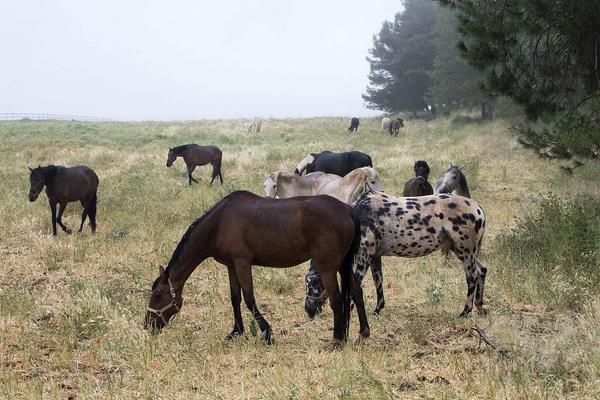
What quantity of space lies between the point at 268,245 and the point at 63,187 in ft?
27.8

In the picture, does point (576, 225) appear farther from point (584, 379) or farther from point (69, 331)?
point (69, 331)

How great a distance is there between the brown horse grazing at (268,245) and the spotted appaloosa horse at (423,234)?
0.92 m

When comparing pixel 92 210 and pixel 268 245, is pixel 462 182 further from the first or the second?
pixel 92 210

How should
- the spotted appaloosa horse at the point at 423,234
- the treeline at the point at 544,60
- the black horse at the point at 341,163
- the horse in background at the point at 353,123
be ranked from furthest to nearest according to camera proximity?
the horse in background at the point at 353,123 → the black horse at the point at 341,163 → the treeline at the point at 544,60 → the spotted appaloosa horse at the point at 423,234

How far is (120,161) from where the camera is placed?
26.3 meters

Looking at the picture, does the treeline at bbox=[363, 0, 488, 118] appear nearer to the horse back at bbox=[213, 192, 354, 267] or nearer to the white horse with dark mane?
the white horse with dark mane

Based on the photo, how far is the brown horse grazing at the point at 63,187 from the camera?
40.8 ft

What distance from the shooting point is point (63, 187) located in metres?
12.5

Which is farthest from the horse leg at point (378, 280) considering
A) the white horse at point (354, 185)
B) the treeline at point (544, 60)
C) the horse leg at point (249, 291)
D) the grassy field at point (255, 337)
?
the treeline at point (544, 60)

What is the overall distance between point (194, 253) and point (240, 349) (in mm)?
1178

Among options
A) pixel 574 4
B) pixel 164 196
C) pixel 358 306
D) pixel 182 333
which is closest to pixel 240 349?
pixel 182 333

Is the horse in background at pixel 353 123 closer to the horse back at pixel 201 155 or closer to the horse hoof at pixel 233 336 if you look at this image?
the horse back at pixel 201 155

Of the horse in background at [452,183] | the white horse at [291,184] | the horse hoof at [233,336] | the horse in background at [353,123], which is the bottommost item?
the horse hoof at [233,336]

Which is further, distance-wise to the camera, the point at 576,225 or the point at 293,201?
the point at 576,225
